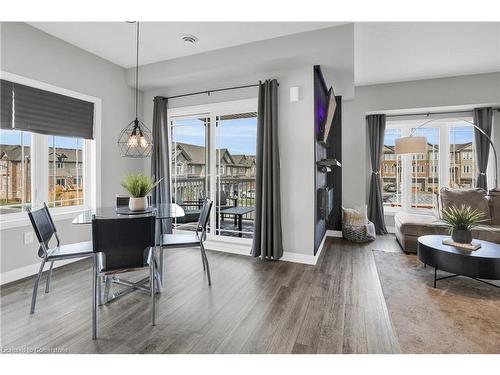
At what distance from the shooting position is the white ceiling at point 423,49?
123 inches

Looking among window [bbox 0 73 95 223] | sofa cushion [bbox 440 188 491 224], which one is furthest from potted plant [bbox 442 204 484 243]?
window [bbox 0 73 95 223]

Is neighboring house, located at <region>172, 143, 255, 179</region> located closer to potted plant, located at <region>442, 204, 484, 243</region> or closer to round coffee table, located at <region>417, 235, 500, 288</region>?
round coffee table, located at <region>417, 235, 500, 288</region>

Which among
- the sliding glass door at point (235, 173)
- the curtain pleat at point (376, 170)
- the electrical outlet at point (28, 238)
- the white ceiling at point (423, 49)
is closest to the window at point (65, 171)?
the electrical outlet at point (28, 238)

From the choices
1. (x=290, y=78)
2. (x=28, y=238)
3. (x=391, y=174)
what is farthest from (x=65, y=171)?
(x=391, y=174)

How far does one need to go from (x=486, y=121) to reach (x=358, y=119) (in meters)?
2.18

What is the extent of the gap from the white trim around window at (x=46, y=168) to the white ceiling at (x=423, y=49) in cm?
367

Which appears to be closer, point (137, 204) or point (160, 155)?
point (137, 204)

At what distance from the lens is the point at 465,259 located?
2617 millimetres

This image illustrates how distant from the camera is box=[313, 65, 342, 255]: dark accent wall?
3562 millimetres

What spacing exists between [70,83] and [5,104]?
83cm

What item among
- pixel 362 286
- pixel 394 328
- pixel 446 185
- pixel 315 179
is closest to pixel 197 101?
pixel 315 179

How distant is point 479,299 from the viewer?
2514 millimetres

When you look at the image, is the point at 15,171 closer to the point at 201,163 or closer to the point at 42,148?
the point at 42,148
